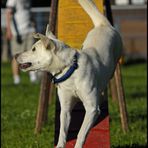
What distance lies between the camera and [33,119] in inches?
345

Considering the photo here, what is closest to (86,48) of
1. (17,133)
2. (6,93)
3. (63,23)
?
(63,23)

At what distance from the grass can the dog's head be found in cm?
195

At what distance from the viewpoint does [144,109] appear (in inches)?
384

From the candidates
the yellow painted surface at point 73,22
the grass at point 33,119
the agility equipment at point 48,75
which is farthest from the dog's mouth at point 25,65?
the grass at point 33,119

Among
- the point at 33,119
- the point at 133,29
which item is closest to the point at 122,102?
the point at 33,119

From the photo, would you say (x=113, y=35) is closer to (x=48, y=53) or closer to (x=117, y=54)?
(x=117, y=54)

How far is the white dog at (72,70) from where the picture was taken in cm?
483

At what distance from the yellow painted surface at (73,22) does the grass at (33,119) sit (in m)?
1.14

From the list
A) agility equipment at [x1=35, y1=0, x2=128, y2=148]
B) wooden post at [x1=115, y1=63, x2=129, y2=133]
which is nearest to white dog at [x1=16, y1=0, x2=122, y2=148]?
agility equipment at [x1=35, y1=0, x2=128, y2=148]

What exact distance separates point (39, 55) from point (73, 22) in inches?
86.6

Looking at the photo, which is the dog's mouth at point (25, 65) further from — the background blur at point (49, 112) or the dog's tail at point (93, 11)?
the background blur at point (49, 112)

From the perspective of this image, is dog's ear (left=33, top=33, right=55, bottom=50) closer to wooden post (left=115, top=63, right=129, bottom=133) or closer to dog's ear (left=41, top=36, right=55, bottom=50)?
dog's ear (left=41, top=36, right=55, bottom=50)

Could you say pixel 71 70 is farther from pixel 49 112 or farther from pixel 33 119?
pixel 49 112

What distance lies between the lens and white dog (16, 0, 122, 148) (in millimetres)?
4828
